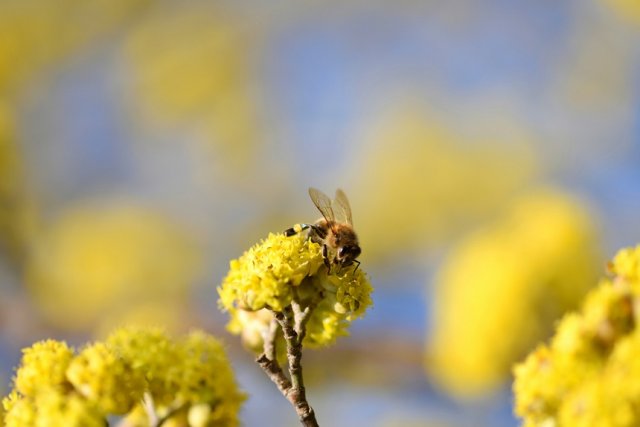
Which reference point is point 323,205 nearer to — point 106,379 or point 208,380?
point 208,380

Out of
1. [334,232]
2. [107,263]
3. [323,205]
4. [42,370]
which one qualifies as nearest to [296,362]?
[42,370]

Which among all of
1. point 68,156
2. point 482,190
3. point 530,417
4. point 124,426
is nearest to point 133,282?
point 68,156

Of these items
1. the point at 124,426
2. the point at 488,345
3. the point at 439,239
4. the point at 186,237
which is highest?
the point at 186,237

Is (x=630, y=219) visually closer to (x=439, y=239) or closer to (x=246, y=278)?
(x=439, y=239)

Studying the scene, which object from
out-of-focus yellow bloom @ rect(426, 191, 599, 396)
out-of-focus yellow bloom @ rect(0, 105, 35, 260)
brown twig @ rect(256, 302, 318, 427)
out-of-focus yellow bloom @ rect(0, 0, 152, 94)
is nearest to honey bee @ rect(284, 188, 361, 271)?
brown twig @ rect(256, 302, 318, 427)

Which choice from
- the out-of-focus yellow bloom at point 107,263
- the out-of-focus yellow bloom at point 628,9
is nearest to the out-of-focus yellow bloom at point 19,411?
the out-of-focus yellow bloom at point 107,263

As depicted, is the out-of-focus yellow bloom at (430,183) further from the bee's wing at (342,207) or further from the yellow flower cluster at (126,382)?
the yellow flower cluster at (126,382)
